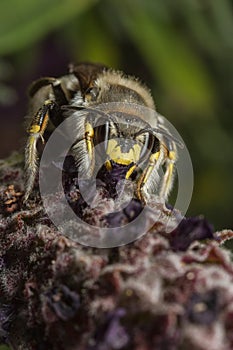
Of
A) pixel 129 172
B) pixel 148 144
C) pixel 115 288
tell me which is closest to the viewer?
pixel 115 288

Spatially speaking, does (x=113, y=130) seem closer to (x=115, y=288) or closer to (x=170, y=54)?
(x=115, y=288)

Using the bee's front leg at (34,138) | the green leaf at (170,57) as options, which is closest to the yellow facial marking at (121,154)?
the bee's front leg at (34,138)

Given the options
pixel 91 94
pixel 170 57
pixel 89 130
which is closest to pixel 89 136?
pixel 89 130

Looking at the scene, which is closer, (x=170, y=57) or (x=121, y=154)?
(x=121, y=154)

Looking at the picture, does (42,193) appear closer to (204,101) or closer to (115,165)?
(115,165)

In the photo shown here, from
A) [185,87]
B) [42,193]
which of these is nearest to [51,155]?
[42,193]
